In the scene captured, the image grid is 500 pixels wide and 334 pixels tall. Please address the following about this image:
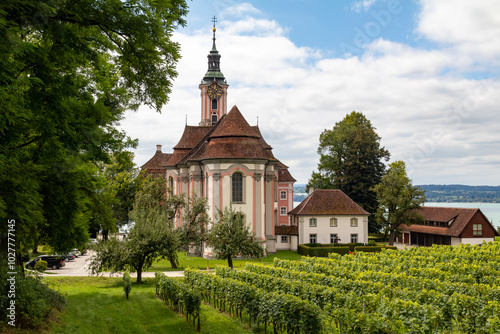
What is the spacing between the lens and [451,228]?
49.2 meters

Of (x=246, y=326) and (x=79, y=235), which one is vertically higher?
(x=79, y=235)

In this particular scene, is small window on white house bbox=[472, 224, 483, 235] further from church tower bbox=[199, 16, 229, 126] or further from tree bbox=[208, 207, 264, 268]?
church tower bbox=[199, 16, 229, 126]

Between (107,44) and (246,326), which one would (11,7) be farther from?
(246,326)

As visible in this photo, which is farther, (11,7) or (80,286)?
(80,286)

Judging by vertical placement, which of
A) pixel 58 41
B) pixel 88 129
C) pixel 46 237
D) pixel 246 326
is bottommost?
pixel 246 326

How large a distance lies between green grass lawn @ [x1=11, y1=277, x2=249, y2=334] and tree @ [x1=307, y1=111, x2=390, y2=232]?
41090mm

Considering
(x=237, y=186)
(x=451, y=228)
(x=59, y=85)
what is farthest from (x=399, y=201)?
(x=59, y=85)

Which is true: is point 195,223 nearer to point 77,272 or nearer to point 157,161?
point 77,272

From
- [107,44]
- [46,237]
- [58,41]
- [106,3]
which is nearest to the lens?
[106,3]

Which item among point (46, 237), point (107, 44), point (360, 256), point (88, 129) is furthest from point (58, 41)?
point (360, 256)

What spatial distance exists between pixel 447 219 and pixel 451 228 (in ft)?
4.03

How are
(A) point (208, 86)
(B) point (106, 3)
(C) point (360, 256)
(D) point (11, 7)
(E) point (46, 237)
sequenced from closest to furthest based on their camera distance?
1. (D) point (11, 7)
2. (B) point (106, 3)
3. (E) point (46, 237)
4. (C) point (360, 256)
5. (A) point (208, 86)

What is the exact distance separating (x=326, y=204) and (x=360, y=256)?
19047 mm

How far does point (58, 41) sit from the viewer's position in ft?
36.9
